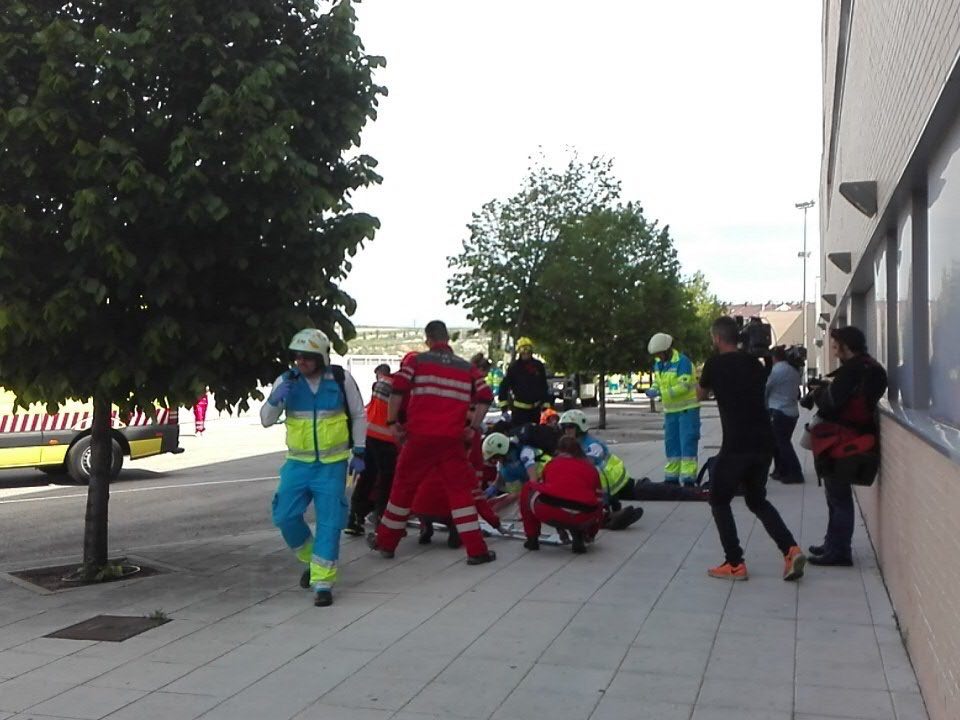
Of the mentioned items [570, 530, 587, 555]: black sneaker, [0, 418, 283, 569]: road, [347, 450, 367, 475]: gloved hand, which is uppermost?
[347, 450, 367, 475]: gloved hand

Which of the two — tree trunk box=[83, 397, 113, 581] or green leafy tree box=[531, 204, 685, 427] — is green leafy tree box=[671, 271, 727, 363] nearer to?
green leafy tree box=[531, 204, 685, 427]

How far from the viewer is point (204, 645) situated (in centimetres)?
605

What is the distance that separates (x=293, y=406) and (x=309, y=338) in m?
0.48

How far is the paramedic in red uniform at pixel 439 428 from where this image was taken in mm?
8141

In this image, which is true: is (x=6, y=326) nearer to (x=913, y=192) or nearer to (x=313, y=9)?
(x=313, y=9)

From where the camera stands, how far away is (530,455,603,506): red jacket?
331 inches

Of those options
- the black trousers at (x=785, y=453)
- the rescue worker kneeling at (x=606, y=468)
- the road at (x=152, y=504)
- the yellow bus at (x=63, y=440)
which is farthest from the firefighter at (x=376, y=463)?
the yellow bus at (x=63, y=440)

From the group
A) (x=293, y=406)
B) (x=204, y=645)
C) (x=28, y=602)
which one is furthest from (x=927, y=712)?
(x=28, y=602)

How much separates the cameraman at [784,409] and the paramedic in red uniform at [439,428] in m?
5.67

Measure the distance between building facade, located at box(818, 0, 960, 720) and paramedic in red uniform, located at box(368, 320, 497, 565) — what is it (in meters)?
2.93

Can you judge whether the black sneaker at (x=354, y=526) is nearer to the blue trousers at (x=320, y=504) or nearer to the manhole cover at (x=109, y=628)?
the blue trousers at (x=320, y=504)

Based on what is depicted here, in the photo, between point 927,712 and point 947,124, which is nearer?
point 927,712

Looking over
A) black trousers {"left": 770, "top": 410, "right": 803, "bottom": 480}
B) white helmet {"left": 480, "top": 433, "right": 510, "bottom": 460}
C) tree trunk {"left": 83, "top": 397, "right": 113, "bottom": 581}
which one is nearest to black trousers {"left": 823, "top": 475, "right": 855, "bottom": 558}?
white helmet {"left": 480, "top": 433, "right": 510, "bottom": 460}

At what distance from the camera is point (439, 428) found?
8.10 m
